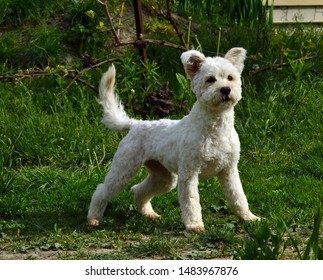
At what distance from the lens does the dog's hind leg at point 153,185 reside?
673cm

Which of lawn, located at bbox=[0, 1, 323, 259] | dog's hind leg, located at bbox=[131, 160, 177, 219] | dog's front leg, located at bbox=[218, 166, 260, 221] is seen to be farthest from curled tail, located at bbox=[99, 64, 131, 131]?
dog's front leg, located at bbox=[218, 166, 260, 221]

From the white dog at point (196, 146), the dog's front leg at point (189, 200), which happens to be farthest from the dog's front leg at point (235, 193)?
the dog's front leg at point (189, 200)

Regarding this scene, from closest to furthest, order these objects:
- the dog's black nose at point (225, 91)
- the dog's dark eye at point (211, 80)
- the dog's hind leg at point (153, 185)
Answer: the dog's black nose at point (225, 91) → the dog's dark eye at point (211, 80) → the dog's hind leg at point (153, 185)

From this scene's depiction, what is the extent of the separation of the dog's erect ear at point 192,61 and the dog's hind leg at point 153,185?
928 millimetres

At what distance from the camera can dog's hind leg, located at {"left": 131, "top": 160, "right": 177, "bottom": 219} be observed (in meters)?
6.73

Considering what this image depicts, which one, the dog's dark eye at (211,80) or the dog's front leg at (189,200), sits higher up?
the dog's dark eye at (211,80)

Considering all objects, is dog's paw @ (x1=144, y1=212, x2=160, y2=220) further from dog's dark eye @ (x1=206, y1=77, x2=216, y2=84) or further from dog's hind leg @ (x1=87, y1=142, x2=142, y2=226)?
dog's dark eye @ (x1=206, y1=77, x2=216, y2=84)

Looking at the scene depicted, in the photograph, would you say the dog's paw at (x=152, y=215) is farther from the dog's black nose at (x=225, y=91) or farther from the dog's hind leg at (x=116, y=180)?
the dog's black nose at (x=225, y=91)

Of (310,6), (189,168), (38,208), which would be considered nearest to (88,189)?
(38,208)

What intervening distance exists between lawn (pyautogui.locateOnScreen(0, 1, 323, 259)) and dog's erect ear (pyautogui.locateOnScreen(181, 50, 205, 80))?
3.92 ft

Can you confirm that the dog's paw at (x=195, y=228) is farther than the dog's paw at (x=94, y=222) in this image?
No

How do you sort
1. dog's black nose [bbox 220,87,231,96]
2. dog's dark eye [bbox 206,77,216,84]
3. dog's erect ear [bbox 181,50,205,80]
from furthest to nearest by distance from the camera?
dog's erect ear [bbox 181,50,205,80] → dog's dark eye [bbox 206,77,216,84] → dog's black nose [bbox 220,87,231,96]

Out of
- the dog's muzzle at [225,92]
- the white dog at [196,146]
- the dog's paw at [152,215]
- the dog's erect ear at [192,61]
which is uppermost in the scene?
the dog's erect ear at [192,61]

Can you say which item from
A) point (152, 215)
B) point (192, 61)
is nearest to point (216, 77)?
point (192, 61)
